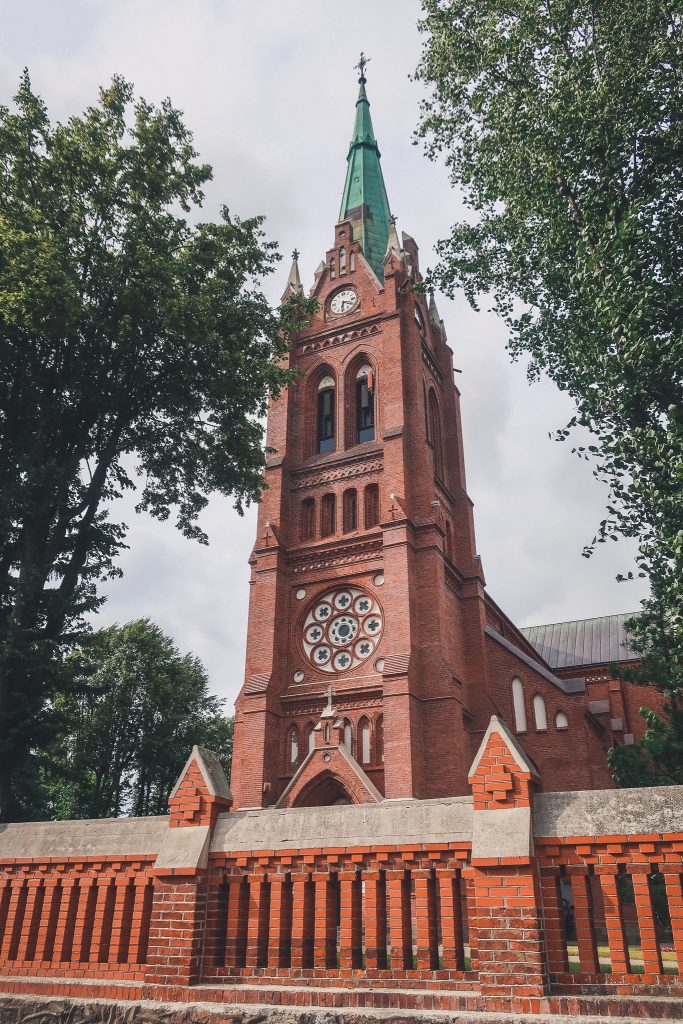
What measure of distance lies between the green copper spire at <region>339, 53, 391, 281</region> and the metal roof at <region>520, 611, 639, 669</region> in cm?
2206

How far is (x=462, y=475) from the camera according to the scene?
28.7m

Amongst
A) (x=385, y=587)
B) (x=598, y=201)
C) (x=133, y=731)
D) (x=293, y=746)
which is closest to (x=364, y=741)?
(x=293, y=746)

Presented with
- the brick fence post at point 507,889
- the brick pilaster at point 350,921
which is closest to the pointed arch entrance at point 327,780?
the brick pilaster at point 350,921

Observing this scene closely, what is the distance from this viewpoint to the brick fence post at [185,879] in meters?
5.86

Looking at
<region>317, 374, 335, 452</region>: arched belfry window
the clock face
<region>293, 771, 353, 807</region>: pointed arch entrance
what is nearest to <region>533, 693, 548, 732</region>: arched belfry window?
<region>293, 771, 353, 807</region>: pointed arch entrance

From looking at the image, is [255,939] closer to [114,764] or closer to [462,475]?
[462,475]

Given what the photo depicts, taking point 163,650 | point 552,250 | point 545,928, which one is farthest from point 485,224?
point 163,650

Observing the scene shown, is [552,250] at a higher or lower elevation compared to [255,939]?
higher

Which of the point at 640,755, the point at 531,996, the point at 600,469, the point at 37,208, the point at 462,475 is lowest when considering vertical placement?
the point at 531,996

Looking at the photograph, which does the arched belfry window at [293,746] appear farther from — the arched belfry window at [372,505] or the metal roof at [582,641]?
the metal roof at [582,641]

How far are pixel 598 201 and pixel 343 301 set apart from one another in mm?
20194

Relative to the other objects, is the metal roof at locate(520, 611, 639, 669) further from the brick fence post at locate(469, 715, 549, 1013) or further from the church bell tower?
the brick fence post at locate(469, 715, 549, 1013)

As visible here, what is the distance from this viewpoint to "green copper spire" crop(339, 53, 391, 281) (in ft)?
105

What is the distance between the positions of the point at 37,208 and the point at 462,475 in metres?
19.7
